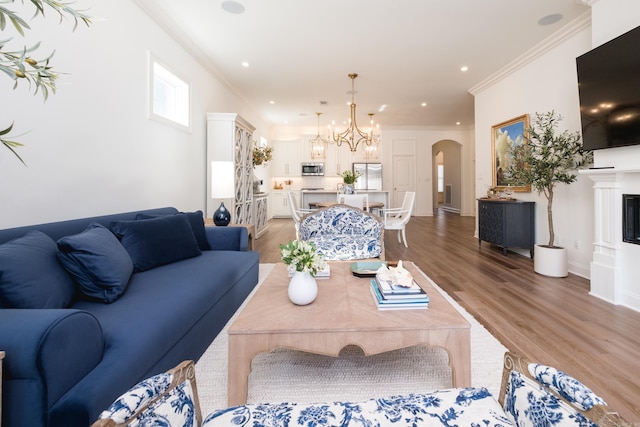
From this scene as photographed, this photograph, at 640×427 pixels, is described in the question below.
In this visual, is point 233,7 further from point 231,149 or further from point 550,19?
point 550,19

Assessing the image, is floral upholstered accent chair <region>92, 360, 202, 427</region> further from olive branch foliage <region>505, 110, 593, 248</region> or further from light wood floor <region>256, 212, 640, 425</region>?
olive branch foliage <region>505, 110, 593, 248</region>

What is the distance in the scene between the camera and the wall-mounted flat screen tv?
8.04 feet

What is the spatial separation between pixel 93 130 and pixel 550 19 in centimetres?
467

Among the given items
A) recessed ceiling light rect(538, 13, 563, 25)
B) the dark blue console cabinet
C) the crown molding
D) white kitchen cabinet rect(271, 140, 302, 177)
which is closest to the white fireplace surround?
the dark blue console cabinet

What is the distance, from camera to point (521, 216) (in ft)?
14.0

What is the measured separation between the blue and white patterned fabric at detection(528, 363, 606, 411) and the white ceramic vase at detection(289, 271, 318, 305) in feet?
3.06

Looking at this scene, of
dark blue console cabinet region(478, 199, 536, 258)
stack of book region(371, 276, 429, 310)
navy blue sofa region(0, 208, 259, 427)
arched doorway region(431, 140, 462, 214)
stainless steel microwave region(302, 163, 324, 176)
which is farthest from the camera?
arched doorway region(431, 140, 462, 214)

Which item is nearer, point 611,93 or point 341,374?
point 341,374

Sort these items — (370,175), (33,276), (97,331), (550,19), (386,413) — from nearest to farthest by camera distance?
(386,413) < (97,331) < (33,276) < (550,19) < (370,175)

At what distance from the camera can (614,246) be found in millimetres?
2639

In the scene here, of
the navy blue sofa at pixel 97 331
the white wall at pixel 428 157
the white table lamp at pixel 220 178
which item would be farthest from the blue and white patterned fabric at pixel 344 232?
the white wall at pixel 428 157

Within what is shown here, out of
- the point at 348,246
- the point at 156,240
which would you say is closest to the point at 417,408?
the point at 348,246

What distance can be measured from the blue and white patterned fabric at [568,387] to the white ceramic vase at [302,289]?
3.06ft

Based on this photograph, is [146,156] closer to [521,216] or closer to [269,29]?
[269,29]
